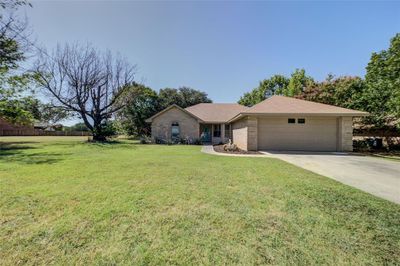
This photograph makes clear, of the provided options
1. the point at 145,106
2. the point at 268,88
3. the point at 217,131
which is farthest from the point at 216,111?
the point at 268,88

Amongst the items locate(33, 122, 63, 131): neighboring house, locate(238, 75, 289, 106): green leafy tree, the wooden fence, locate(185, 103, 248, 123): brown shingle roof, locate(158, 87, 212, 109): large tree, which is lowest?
the wooden fence

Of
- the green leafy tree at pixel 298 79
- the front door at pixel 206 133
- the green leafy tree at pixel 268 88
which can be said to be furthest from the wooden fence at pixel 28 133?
the green leafy tree at pixel 298 79

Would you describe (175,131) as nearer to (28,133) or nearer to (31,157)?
(31,157)

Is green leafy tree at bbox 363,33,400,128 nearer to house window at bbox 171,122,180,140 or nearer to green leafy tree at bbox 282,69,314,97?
→ house window at bbox 171,122,180,140

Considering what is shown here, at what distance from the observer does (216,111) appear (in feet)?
88.0

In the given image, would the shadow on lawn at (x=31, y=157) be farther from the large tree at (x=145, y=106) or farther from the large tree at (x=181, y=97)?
the large tree at (x=181, y=97)

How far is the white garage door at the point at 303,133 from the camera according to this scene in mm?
14812

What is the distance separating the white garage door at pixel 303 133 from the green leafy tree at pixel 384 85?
5521 mm

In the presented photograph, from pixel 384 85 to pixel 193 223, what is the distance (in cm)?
2151

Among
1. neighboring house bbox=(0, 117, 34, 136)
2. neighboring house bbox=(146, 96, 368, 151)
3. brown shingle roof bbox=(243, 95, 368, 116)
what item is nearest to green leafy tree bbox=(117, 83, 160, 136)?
brown shingle roof bbox=(243, 95, 368, 116)

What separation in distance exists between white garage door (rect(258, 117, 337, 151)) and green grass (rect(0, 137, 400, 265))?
30.8ft

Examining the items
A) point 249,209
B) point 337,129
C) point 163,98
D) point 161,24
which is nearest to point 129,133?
point 163,98

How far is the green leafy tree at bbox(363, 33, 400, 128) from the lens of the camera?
16.2 meters

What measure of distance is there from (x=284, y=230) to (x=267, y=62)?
70.4 ft
